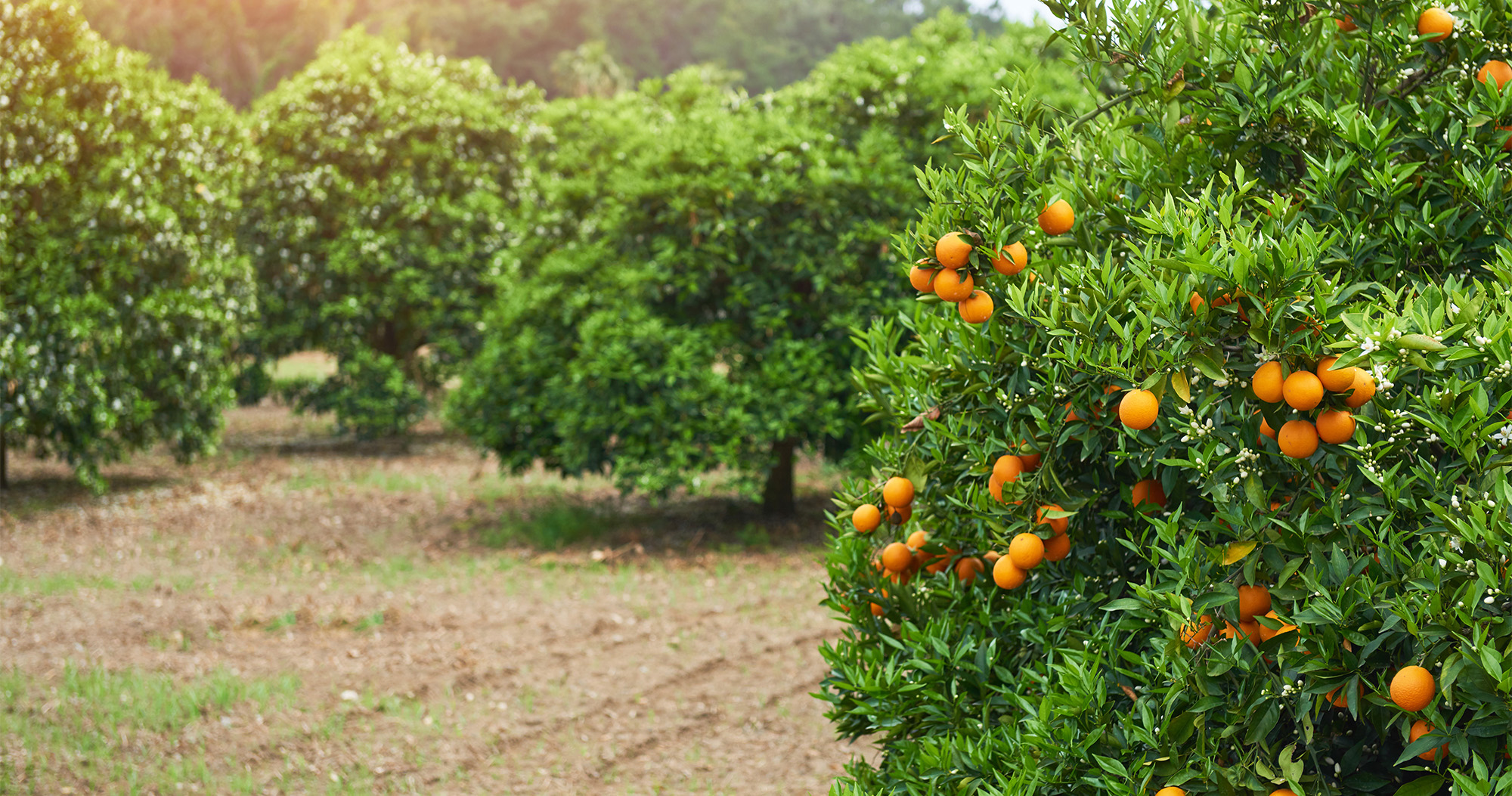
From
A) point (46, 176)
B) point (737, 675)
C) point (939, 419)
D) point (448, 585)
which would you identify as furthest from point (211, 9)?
point (939, 419)

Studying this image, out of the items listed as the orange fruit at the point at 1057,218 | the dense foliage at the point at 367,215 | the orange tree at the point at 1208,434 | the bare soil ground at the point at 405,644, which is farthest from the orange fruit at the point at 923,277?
the dense foliage at the point at 367,215

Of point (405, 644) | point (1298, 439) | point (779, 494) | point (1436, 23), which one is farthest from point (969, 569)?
point (779, 494)

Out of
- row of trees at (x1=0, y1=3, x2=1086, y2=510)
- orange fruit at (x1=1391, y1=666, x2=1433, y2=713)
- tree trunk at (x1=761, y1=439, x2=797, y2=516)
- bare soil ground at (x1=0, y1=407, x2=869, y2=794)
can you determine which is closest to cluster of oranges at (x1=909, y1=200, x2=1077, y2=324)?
orange fruit at (x1=1391, y1=666, x2=1433, y2=713)

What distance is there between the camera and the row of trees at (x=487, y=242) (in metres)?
8.28

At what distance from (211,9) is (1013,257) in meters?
36.0

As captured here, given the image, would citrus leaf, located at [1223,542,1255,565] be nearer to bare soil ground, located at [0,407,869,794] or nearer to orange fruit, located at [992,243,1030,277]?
orange fruit, located at [992,243,1030,277]

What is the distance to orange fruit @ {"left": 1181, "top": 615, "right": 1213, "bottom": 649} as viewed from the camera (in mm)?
1875

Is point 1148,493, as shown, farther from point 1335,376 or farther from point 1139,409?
point 1335,376

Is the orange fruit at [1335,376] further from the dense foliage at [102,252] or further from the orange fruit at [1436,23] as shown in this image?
the dense foliage at [102,252]

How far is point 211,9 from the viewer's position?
105ft

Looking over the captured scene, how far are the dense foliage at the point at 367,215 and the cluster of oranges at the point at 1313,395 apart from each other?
12.7m

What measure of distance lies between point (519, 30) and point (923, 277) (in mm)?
38532

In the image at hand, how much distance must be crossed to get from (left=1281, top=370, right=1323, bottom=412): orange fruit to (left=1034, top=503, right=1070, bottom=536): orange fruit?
58cm

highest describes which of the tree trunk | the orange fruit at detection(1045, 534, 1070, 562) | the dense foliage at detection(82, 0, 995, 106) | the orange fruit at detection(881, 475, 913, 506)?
the dense foliage at detection(82, 0, 995, 106)
